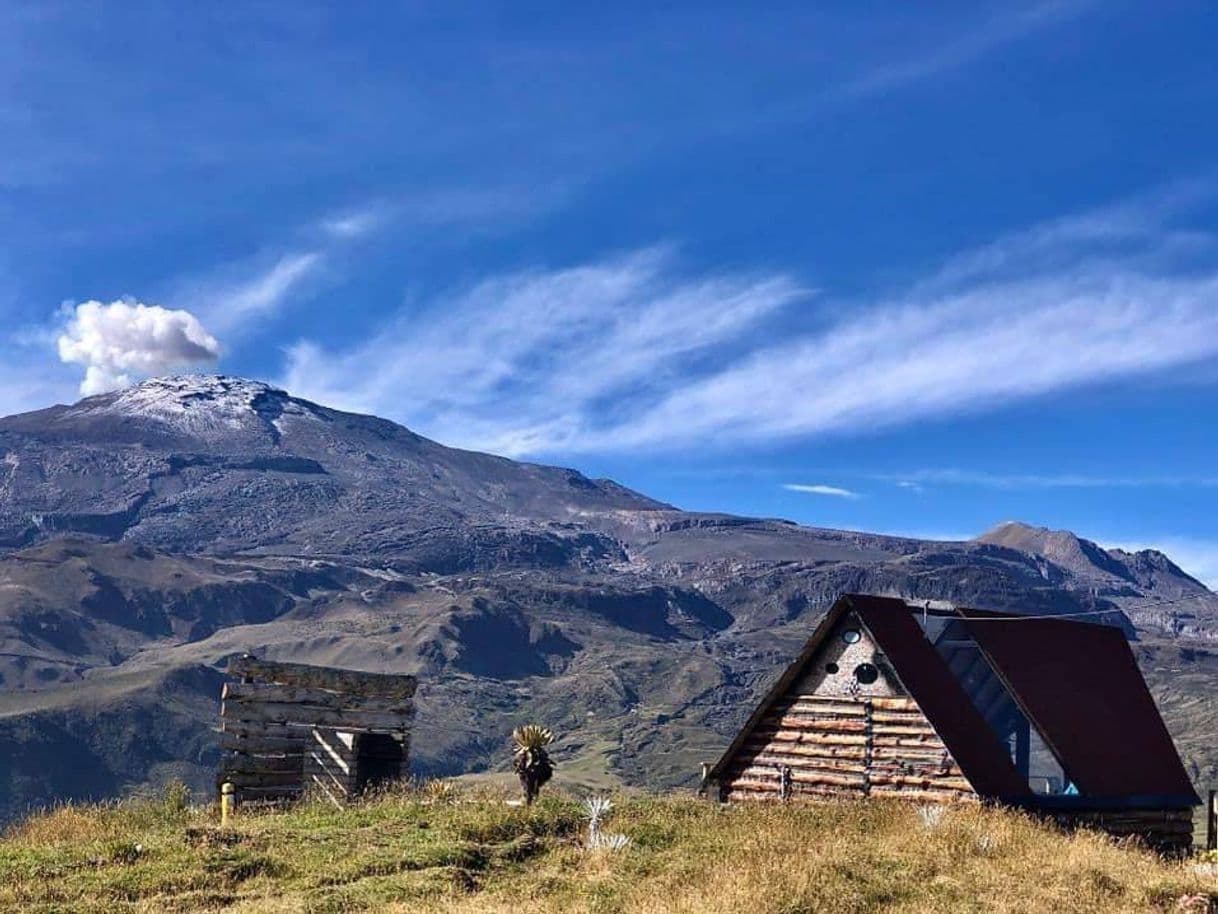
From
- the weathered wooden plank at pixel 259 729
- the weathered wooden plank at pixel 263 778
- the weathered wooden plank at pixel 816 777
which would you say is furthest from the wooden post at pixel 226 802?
the weathered wooden plank at pixel 816 777

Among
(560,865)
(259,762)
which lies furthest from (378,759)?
(560,865)

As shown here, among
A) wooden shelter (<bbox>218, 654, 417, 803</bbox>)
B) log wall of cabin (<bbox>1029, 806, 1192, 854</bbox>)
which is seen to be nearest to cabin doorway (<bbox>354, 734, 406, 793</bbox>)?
wooden shelter (<bbox>218, 654, 417, 803</bbox>)

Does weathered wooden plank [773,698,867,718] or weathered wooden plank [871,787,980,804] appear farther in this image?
weathered wooden plank [773,698,867,718]

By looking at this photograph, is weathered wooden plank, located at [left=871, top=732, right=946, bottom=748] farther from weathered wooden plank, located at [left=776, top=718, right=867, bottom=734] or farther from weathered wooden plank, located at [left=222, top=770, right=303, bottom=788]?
weathered wooden plank, located at [left=222, top=770, right=303, bottom=788]

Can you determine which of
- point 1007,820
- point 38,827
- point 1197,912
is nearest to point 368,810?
point 38,827

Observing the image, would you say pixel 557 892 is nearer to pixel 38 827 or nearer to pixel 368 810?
pixel 368 810

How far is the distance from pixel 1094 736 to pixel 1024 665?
2142 mm

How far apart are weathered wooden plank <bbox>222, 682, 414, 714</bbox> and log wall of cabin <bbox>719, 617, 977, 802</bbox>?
25.6 feet

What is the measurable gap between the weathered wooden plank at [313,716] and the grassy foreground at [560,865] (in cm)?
352

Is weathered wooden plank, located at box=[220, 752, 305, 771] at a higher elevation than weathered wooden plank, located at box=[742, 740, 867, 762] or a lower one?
lower

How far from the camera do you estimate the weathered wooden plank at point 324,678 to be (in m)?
27.1

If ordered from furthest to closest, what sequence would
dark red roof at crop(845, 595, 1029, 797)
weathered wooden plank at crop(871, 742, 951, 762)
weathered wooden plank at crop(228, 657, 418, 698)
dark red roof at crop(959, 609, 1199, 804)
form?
dark red roof at crop(959, 609, 1199, 804) → dark red roof at crop(845, 595, 1029, 797) → weathered wooden plank at crop(871, 742, 951, 762) → weathered wooden plank at crop(228, 657, 418, 698)

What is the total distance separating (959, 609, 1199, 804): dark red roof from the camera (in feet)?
97.3

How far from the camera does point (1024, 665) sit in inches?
1222
